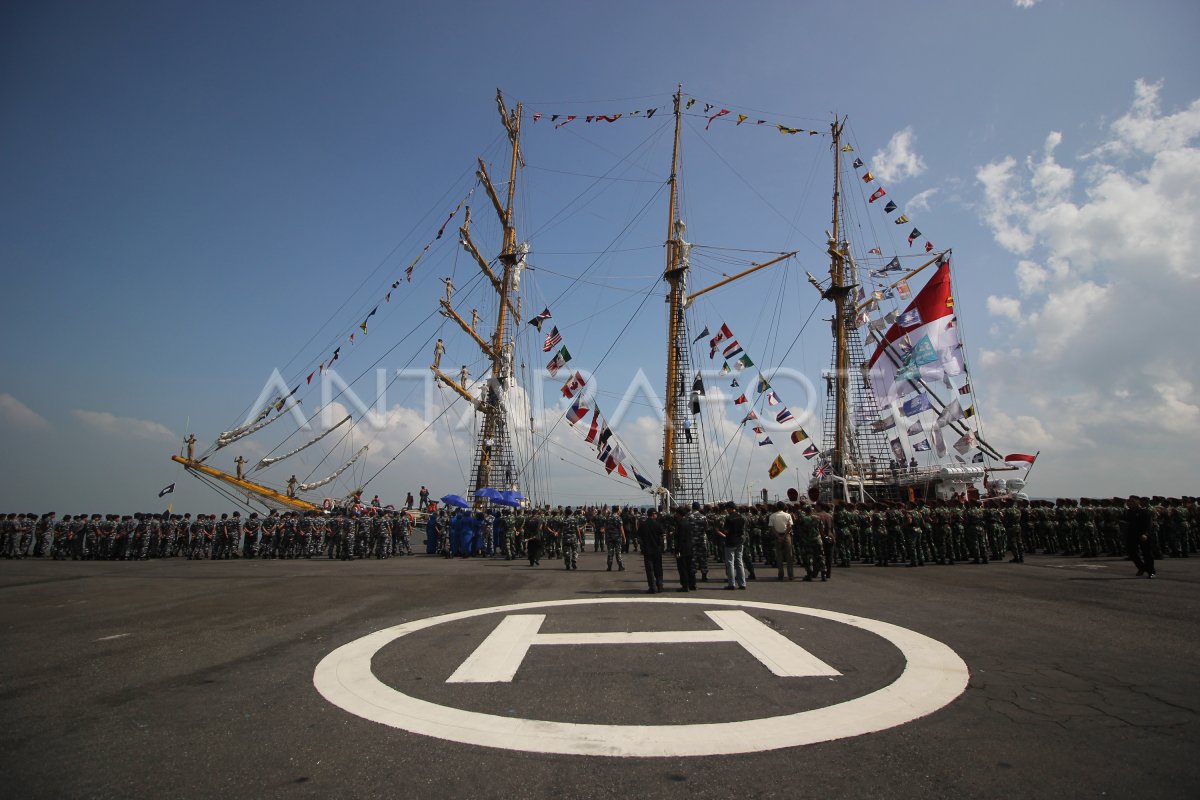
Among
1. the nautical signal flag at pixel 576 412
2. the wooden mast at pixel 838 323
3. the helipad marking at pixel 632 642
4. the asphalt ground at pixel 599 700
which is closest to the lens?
the asphalt ground at pixel 599 700

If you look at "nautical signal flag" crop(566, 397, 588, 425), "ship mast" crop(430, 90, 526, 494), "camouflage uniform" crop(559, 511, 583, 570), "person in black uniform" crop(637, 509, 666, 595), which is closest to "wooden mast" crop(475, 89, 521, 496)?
"ship mast" crop(430, 90, 526, 494)

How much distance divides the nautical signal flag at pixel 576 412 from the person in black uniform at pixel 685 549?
584 inches

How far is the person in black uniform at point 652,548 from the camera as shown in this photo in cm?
1091

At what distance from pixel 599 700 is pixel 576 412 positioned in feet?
70.4

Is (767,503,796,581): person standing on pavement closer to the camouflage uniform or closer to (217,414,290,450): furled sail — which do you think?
the camouflage uniform

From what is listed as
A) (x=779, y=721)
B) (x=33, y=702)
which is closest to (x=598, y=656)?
(x=779, y=721)

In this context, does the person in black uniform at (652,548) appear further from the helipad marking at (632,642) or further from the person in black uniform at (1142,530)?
the person in black uniform at (1142,530)

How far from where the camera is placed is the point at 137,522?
76.1 feet

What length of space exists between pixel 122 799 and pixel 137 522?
26.3 m

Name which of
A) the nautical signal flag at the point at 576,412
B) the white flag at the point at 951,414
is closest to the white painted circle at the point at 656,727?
the nautical signal flag at the point at 576,412

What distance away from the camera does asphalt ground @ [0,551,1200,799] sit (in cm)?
317

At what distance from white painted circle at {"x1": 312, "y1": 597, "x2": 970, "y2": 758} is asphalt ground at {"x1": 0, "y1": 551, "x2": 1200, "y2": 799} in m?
0.09

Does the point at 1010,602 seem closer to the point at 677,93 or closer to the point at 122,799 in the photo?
the point at 122,799

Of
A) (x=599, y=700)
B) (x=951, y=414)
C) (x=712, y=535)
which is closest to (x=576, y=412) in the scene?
(x=712, y=535)
